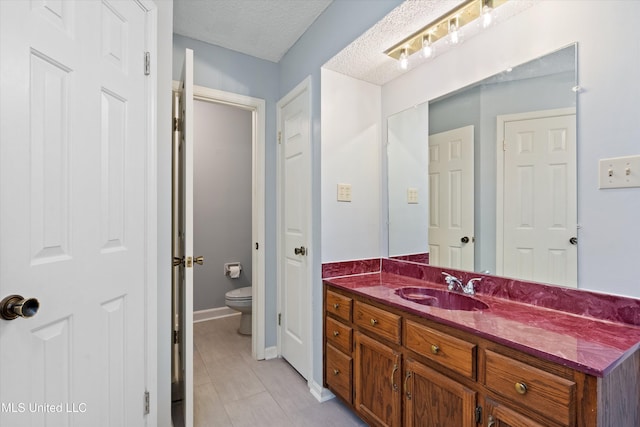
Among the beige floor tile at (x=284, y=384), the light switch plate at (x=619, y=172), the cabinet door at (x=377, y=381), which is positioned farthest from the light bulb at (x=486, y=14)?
the beige floor tile at (x=284, y=384)

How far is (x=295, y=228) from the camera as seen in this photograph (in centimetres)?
231

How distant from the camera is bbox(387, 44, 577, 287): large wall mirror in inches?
50.0

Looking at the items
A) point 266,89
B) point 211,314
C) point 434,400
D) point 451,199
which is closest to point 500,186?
point 451,199

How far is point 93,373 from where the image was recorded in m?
1.07

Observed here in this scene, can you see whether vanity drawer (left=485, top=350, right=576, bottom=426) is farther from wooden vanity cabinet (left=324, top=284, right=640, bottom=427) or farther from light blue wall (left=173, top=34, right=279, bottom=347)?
light blue wall (left=173, top=34, right=279, bottom=347)

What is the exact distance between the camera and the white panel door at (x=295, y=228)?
2.15 meters

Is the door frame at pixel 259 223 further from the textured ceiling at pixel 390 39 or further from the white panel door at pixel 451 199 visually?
the white panel door at pixel 451 199

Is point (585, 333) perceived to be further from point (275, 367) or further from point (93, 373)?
point (275, 367)

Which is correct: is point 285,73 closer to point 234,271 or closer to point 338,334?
point 338,334

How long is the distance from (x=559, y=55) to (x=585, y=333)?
1.11 metres

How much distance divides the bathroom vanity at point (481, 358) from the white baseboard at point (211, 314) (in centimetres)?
211

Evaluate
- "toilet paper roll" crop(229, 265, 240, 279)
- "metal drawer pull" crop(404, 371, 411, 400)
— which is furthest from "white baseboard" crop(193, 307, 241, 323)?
"metal drawer pull" crop(404, 371, 411, 400)

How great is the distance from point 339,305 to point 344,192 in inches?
29.2

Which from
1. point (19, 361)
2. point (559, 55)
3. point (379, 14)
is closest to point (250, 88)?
point (379, 14)
